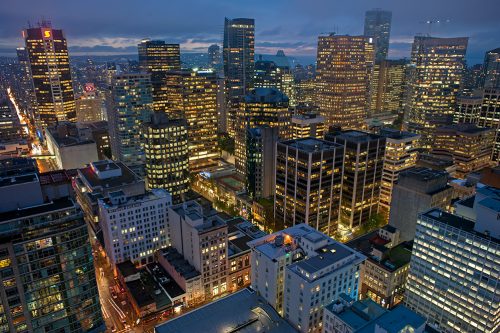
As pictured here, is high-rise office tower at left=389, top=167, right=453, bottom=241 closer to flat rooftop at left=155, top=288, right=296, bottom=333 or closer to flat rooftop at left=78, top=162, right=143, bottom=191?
flat rooftop at left=155, top=288, right=296, bottom=333

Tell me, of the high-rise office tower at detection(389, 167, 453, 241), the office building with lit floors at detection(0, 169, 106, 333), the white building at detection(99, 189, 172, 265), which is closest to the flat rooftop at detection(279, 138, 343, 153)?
the high-rise office tower at detection(389, 167, 453, 241)

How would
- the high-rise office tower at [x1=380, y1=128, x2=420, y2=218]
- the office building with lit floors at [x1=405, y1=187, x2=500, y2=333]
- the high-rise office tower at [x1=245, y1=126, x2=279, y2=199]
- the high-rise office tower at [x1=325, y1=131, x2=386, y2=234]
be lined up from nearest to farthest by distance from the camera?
1. the office building with lit floors at [x1=405, y1=187, x2=500, y2=333]
2. the high-rise office tower at [x1=325, y1=131, x2=386, y2=234]
3. the high-rise office tower at [x1=380, y1=128, x2=420, y2=218]
4. the high-rise office tower at [x1=245, y1=126, x2=279, y2=199]

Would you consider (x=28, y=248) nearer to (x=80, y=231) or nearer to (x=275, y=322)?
(x=80, y=231)

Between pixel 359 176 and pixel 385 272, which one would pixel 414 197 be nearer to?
pixel 359 176

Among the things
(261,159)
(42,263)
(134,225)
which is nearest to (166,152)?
(261,159)

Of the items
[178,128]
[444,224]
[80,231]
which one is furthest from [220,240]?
[178,128]

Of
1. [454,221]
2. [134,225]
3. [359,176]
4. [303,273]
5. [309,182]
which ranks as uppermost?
[454,221]
